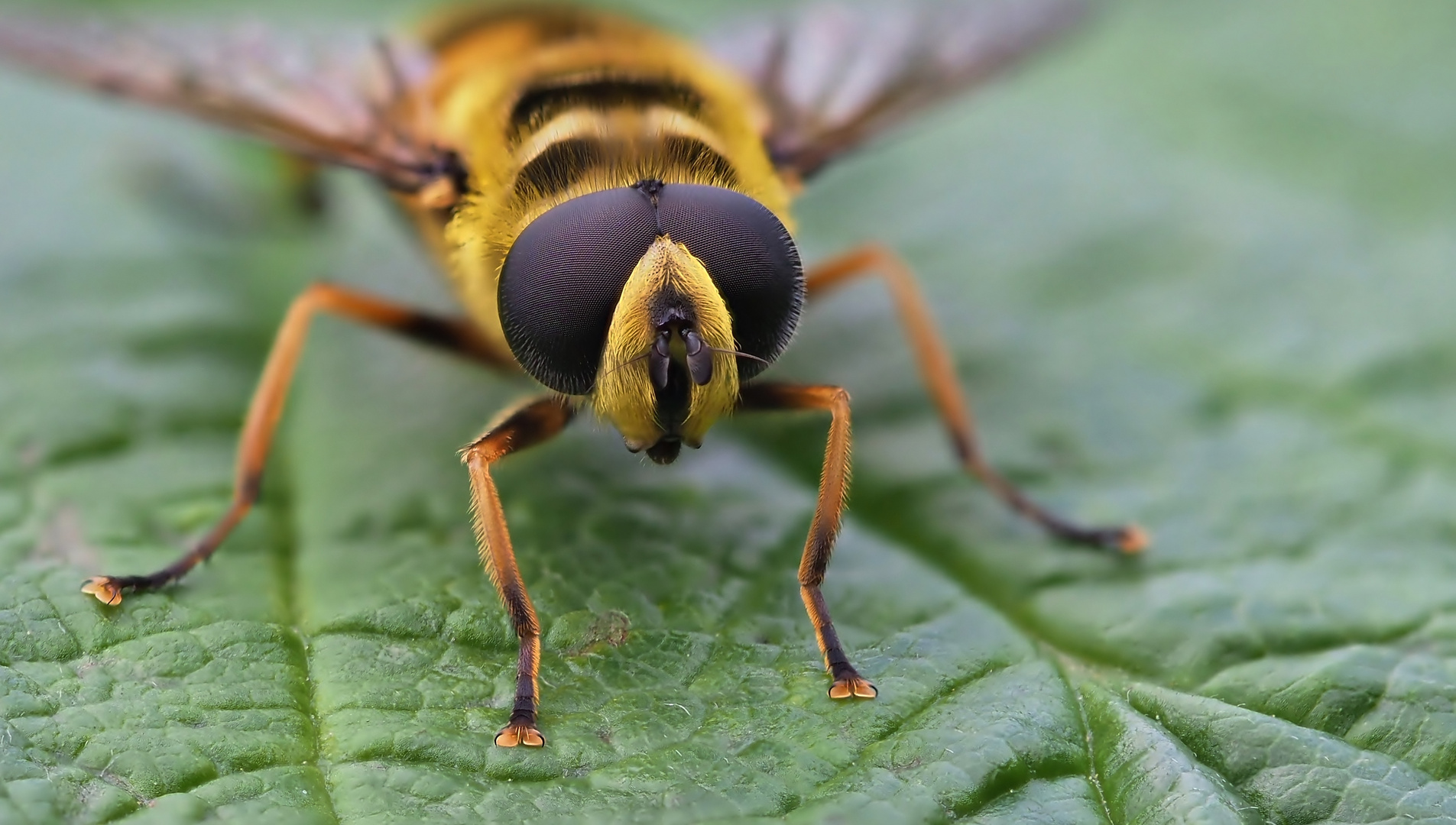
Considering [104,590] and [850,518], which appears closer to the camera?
[104,590]

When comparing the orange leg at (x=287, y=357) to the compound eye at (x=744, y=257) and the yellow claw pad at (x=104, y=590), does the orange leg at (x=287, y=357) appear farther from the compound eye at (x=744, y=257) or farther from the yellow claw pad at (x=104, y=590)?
the compound eye at (x=744, y=257)

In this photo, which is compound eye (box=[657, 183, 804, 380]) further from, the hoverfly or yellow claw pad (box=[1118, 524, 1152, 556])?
yellow claw pad (box=[1118, 524, 1152, 556])

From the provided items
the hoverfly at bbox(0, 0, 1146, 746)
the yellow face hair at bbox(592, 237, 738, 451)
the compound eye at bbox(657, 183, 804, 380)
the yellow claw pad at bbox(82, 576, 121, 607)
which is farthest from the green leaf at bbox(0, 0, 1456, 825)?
the compound eye at bbox(657, 183, 804, 380)

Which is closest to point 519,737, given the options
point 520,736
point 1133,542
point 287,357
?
point 520,736

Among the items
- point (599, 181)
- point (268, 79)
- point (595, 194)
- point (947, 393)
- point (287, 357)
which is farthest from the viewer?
point (268, 79)

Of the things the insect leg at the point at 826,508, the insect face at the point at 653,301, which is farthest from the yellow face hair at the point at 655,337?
the insect leg at the point at 826,508

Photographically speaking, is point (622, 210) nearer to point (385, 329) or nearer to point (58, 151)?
point (385, 329)

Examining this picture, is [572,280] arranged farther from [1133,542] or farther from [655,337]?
[1133,542]
